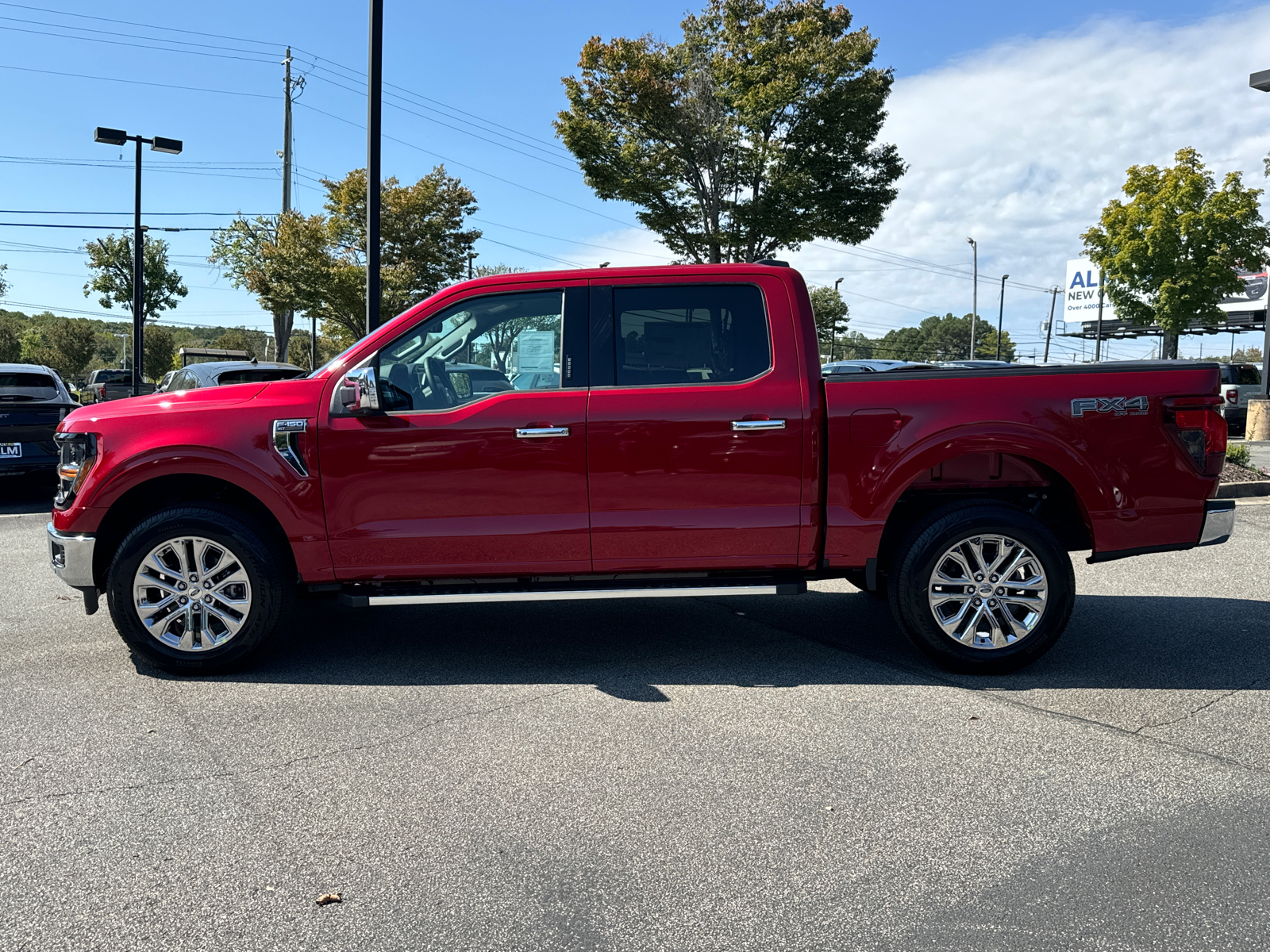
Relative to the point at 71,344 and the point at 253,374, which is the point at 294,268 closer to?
the point at 253,374

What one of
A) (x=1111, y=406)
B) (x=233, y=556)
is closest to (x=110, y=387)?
(x=233, y=556)

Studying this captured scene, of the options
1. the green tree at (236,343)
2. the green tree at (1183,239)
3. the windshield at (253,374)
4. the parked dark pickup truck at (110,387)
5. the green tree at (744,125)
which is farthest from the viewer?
the green tree at (236,343)

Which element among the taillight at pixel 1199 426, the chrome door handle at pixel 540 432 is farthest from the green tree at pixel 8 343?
the taillight at pixel 1199 426

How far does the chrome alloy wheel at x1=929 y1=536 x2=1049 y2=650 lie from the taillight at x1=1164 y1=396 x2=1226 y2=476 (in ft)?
3.22

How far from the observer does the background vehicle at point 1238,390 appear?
19.8 m

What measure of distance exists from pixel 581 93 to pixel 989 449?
71.3 ft

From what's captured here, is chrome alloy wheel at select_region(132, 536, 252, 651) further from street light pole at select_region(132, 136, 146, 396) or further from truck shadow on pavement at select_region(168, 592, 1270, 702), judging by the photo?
street light pole at select_region(132, 136, 146, 396)

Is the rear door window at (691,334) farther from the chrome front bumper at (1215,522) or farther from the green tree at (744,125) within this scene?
the green tree at (744,125)

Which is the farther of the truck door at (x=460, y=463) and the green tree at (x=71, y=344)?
the green tree at (x=71, y=344)

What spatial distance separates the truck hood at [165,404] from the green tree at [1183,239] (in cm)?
3794

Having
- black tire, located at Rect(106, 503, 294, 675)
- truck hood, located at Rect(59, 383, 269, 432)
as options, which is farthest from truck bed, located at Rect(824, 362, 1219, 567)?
truck hood, located at Rect(59, 383, 269, 432)

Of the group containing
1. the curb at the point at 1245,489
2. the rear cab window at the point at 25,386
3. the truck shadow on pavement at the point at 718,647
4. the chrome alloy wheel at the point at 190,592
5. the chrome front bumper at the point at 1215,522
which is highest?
the rear cab window at the point at 25,386

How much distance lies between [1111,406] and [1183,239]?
3673cm

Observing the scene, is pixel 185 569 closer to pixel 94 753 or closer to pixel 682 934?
pixel 94 753
